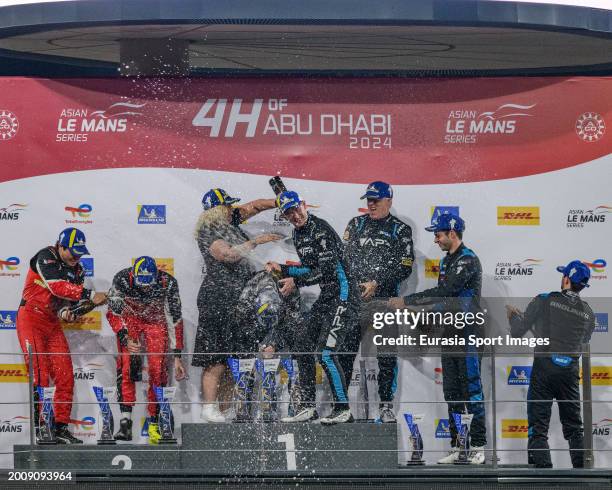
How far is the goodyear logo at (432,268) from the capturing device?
523 cm

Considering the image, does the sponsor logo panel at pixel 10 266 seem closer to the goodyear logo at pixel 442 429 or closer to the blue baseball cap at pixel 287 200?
the blue baseball cap at pixel 287 200

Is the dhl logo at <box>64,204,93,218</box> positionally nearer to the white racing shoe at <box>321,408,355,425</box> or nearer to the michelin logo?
the white racing shoe at <box>321,408,355,425</box>

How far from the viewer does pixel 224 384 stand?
5176 mm

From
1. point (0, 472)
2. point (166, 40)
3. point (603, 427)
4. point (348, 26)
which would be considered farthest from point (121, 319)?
point (603, 427)

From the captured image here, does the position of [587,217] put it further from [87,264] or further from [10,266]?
[10,266]

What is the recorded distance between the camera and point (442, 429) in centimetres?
522

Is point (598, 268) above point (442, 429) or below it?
above

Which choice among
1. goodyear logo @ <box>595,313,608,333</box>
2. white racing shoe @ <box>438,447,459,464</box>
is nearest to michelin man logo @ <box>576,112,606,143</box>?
goodyear logo @ <box>595,313,608,333</box>

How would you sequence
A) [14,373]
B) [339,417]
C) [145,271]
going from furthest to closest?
[14,373] < [145,271] < [339,417]

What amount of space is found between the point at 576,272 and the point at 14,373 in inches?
112

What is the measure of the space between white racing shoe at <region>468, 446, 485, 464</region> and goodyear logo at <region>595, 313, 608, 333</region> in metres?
0.86

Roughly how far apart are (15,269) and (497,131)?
8.21 feet

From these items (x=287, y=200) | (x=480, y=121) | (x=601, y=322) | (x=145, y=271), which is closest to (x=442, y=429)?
(x=601, y=322)

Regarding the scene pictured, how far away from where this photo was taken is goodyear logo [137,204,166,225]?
517 cm
